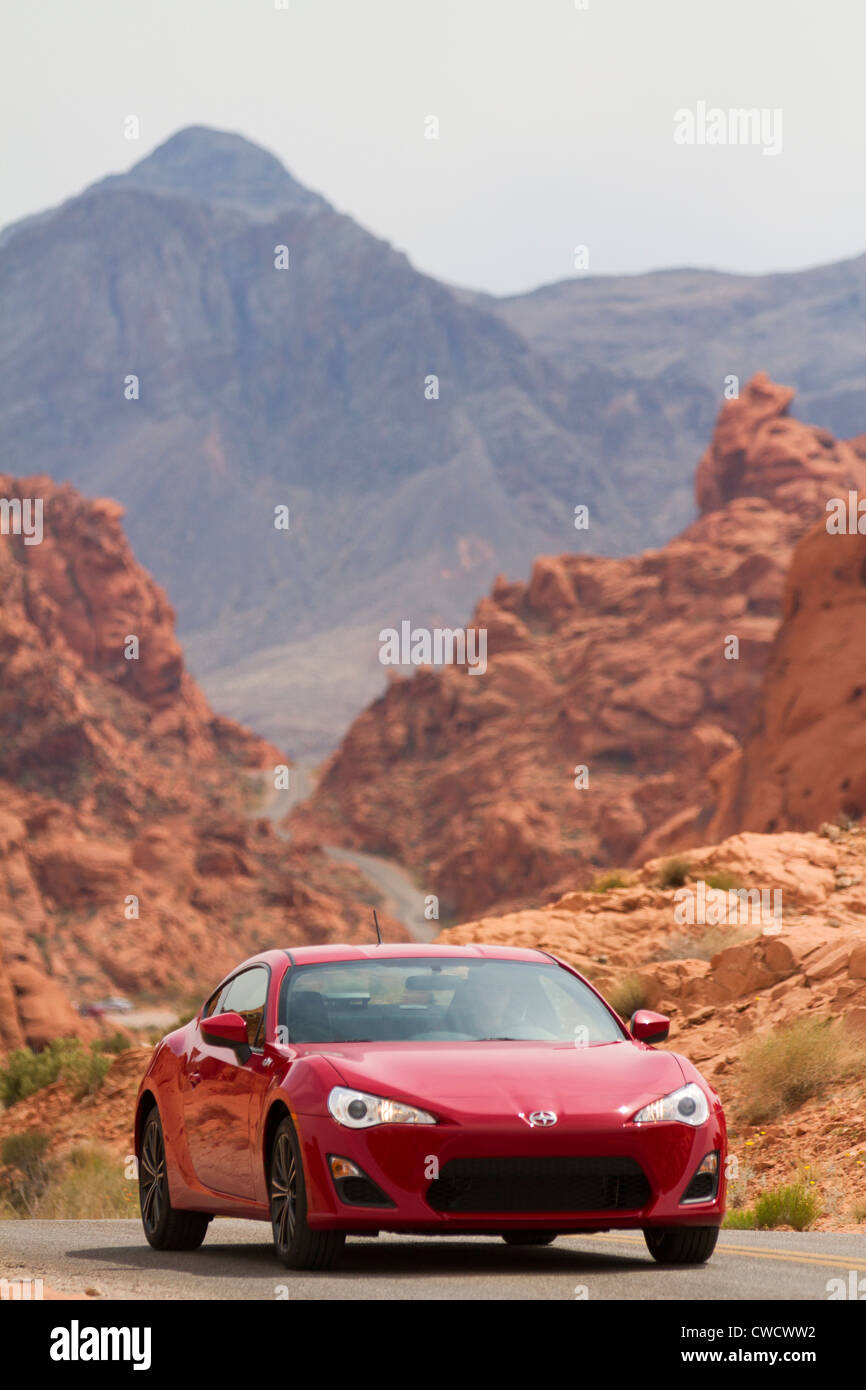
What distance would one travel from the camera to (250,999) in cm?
927

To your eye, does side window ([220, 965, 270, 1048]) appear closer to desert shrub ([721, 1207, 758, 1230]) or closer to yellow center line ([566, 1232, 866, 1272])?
yellow center line ([566, 1232, 866, 1272])

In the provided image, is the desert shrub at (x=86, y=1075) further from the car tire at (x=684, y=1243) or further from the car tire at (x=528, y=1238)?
the car tire at (x=684, y=1243)

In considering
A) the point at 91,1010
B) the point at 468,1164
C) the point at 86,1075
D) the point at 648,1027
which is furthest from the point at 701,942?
the point at 91,1010

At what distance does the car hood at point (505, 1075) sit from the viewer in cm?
768

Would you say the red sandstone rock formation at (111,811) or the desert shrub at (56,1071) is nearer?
the desert shrub at (56,1071)

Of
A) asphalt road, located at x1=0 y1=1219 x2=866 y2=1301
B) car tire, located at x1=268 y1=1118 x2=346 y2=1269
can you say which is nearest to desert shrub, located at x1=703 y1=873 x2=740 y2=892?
asphalt road, located at x1=0 y1=1219 x2=866 y2=1301

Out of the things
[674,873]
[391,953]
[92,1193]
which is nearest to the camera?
[391,953]

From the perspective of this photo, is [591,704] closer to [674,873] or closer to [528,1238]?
[674,873]

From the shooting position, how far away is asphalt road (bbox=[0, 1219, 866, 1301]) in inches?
284

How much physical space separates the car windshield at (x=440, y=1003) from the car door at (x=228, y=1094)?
25cm

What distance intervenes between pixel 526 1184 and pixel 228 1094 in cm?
170

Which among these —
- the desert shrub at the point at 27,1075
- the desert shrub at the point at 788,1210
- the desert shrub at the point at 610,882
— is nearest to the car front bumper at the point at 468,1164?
the desert shrub at the point at 788,1210

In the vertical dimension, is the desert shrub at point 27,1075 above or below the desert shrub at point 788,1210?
below
